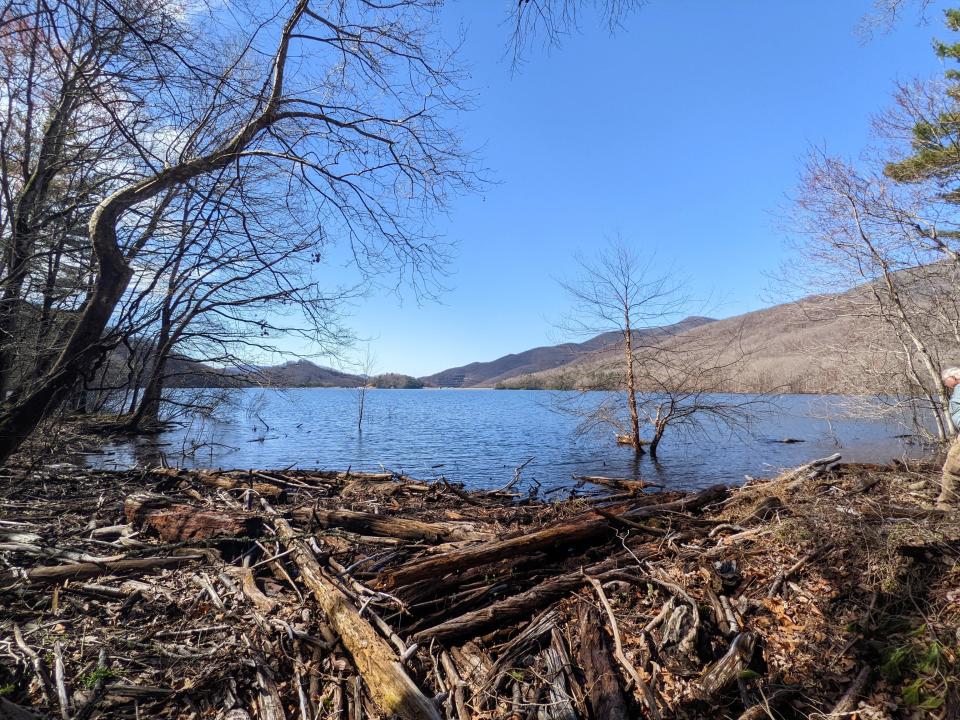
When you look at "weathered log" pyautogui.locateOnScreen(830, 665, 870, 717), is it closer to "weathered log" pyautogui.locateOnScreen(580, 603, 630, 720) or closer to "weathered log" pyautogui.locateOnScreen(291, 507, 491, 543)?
"weathered log" pyautogui.locateOnScreen(580, 603, 630, 720)

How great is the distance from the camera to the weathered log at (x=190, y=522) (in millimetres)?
5020

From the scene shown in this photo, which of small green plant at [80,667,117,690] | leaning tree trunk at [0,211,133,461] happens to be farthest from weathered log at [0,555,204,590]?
leaning tree trunk at [0,211,133,461]

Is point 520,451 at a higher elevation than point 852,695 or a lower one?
lower

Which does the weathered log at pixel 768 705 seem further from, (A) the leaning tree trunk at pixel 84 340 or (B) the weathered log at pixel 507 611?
(A) the leaning tree trunk at pixel 84 340

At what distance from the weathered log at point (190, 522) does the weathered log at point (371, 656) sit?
120cm

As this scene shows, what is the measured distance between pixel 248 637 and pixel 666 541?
145 inches

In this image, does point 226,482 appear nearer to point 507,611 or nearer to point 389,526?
point 389,526

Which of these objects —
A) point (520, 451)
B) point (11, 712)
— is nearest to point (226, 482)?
point (11, 712)

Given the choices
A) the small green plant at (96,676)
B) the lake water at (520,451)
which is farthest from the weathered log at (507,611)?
the lake water at (520,451)

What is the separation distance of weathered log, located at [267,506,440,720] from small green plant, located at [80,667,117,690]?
1.33 metres

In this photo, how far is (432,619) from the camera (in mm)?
3746

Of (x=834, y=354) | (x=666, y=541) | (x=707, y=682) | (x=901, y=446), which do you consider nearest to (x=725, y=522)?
(x=666, y=541)

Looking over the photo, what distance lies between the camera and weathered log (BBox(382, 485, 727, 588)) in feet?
13.3

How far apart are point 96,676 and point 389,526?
9.37 feet
